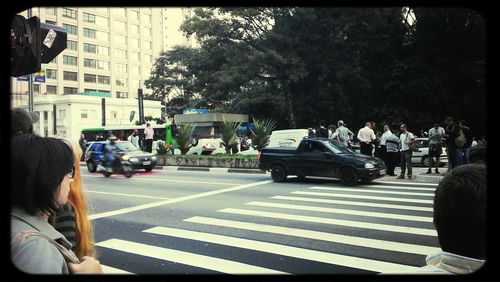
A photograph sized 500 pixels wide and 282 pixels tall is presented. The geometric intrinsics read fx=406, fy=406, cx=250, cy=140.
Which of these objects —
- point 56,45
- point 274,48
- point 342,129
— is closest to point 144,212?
point 56,45

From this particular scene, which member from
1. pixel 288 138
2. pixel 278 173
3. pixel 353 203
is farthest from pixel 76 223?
pixel 288 138

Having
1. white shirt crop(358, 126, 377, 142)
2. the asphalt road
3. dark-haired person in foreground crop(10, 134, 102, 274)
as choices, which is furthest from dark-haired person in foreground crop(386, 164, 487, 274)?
white shirt crop(358, 126, 377, 142)

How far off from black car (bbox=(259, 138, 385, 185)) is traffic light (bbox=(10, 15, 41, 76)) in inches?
395

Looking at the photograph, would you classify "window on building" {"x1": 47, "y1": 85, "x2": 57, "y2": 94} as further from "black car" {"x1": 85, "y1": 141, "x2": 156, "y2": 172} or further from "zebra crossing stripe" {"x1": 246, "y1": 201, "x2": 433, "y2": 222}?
"zebra crossing stripe" {"x1": 246, "y1": 201, "x2": 433, "y2": 222}

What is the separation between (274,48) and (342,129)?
1516 cm

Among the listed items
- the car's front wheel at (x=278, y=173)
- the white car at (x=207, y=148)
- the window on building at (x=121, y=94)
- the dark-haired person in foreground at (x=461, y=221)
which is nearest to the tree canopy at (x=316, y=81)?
the white car at (x=207, y=148)

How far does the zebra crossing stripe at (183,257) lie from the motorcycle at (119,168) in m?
9.72

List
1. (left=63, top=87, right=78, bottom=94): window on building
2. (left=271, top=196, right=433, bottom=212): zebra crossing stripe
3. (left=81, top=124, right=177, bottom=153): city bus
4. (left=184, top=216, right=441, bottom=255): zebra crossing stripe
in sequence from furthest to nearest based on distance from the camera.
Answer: (left=63, top=87, right=78, bottom=94): window on building < (left=81, top=124, right=177, bottom=153): city bus < (left=271, top=196, right=433, bottom=212): zebra crossing stripe < (left=184, top=216, right=441, bottom=255): zebra crossing stripe

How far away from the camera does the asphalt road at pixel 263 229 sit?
4.71 metres

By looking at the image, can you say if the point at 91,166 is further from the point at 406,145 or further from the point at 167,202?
the point at 406,145

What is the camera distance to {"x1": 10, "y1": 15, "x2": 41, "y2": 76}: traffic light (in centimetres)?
216

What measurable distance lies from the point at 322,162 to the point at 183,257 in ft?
25.0

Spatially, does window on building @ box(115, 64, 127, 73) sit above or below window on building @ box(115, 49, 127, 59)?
below

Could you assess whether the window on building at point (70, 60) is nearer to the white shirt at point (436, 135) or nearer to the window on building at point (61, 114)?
the window on building at point (61, 114)
